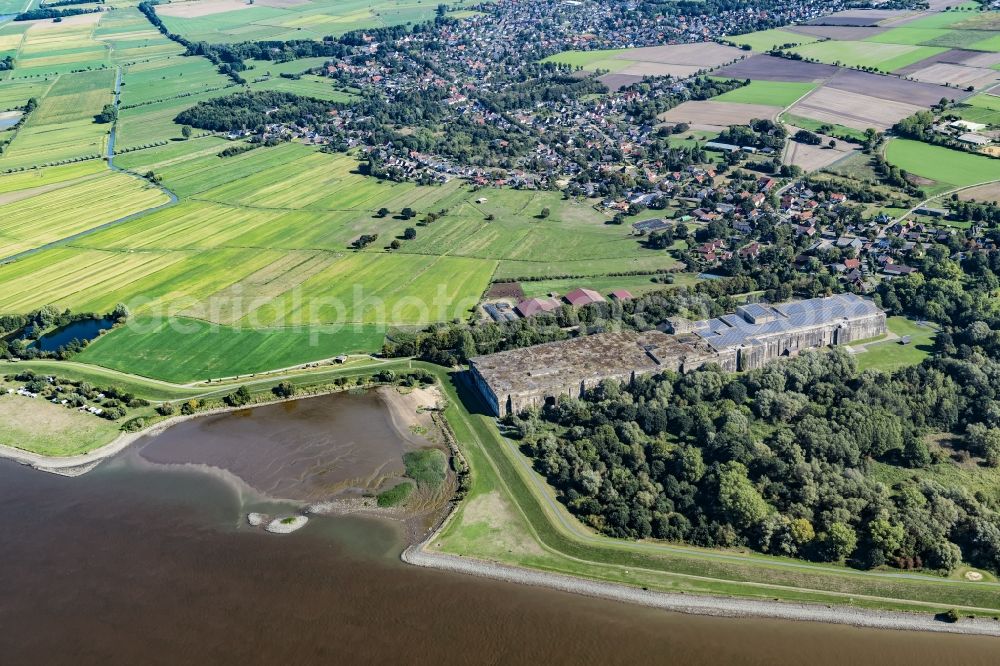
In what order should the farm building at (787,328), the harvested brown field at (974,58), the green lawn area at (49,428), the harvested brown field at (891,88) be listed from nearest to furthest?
the green lawn area at (49,428)
the farm building at (787,328)
the harvested brown field at (891,88)
the harvested brown field at (974,58)

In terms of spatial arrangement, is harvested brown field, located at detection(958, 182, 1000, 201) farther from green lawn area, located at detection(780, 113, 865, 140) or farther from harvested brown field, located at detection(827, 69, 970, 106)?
harvested brown field, located at detection(827, 69, 970, 106)

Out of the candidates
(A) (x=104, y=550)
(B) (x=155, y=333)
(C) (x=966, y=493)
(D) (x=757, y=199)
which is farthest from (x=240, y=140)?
(C) (x=966, y=493)

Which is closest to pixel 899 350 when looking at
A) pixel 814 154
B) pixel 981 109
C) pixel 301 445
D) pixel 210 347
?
pixel 301 445

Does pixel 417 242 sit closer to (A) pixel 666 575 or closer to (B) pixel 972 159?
(A) pixel 666 575

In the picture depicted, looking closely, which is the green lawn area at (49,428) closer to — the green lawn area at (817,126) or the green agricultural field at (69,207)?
the green agricultural field at (69,207)

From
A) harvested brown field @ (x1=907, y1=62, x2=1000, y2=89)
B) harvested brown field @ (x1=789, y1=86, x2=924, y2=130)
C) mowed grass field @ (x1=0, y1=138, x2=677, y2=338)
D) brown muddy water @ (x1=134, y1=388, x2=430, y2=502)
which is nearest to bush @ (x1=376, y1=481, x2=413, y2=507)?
brown muddy water @ (x1=134, y1=388, x2=430, y2=502)

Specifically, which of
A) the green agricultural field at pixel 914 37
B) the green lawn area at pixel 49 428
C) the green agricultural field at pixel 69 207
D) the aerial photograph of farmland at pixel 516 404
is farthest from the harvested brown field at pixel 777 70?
the green lawn area at pixel 49 428
